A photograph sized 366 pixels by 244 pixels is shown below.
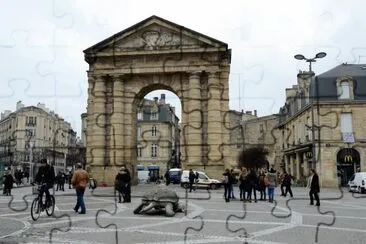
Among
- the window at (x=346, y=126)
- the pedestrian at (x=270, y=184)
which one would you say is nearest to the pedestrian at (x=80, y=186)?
the pedestrian at (x=270, y=184)

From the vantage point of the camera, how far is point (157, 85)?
166ft

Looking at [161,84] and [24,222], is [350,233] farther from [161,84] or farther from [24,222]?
[161,84]

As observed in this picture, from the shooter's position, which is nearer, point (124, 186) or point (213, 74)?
point (124, 186)

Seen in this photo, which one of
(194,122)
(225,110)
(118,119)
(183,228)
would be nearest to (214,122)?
(225,110)

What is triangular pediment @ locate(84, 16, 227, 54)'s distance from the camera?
48.4 m

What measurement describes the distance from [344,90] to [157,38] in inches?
829

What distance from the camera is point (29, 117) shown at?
187ft

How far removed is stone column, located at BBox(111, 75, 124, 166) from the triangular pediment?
367 centimetres

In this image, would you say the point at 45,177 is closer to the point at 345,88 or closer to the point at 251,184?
the point at 251,184

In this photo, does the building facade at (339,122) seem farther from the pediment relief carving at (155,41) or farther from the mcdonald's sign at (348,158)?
the pediment relief carving at (155,41)

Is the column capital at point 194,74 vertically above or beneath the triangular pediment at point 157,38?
beneath

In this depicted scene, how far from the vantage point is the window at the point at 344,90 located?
167 ft

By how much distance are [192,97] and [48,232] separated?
3581cm
